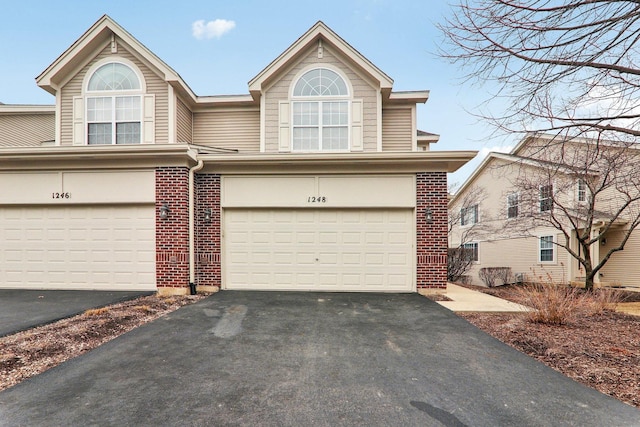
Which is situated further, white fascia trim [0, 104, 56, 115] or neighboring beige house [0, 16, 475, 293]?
white fascia trim [0, 104, 56, 115]

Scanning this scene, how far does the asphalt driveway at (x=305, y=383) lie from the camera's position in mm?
2717

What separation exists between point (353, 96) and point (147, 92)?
259 inches

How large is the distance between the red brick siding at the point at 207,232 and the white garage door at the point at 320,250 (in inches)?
11.5

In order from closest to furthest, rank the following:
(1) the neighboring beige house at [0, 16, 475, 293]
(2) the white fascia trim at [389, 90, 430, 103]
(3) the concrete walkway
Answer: (3) the concrete walkway → (1) the neighboring beige house at [0, 16, 475, 293] → (2) the white fascia trim at [389, 90, 430, 103]

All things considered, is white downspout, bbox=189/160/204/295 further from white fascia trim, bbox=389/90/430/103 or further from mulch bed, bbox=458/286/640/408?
mulch bed, bbox=458/286/640/408

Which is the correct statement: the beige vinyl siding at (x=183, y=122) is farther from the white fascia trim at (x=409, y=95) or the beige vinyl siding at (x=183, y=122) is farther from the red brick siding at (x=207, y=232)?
the white fascia trim at (x=409, y=95)

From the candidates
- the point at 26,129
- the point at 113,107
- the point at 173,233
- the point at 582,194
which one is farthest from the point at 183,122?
the point at 582,194

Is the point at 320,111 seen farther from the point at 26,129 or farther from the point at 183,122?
the point at 26,129

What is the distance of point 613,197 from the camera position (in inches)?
509

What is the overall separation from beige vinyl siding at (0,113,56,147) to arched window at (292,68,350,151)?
9622 millimetres

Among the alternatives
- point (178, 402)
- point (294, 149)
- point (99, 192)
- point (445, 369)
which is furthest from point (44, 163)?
point (445, 369)

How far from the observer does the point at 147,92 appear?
9578 mm

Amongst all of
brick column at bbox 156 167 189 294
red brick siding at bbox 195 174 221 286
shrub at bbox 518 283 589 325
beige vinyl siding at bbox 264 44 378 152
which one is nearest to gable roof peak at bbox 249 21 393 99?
beige vinyl siding at bbox 264 44 378 152

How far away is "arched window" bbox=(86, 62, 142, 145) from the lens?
952 centimetres
